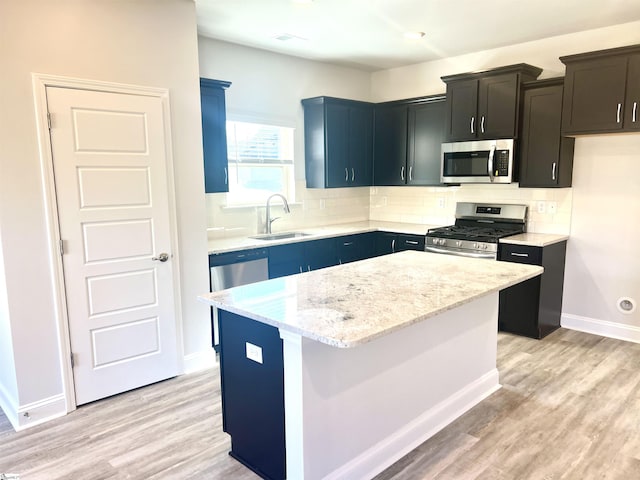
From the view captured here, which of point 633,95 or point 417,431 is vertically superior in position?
point 633,95

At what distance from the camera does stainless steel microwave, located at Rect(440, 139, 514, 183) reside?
171 inches

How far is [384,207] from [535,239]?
6.87 feet

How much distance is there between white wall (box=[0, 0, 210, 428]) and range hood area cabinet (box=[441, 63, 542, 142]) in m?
2.63

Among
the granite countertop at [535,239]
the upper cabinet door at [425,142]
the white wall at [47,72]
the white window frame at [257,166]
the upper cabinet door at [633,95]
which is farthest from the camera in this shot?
the upper cabinet door at [425,142]

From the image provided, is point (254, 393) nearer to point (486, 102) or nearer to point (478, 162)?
point (478, 162)

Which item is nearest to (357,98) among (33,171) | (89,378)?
(33,171)

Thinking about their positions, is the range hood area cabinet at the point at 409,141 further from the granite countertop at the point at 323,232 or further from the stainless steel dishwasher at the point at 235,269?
the stainless steel dishwasher at the point at 235,269

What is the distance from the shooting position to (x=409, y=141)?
5223mm

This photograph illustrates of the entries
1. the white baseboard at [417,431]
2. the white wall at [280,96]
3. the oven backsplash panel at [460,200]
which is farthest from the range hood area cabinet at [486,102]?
the white baseboard at [417,431]

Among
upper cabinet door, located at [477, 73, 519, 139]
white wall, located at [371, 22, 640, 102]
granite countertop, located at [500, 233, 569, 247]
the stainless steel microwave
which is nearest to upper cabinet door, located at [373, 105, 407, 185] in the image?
white wall, located at [371, 22, 640, 102]

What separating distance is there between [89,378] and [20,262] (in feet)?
2.95

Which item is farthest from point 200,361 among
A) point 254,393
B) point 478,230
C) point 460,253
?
point 478,230

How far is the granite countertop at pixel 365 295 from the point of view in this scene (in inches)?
73.0

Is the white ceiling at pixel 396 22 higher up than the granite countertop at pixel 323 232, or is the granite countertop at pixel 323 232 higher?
the white ceiling at pixel 396 22
